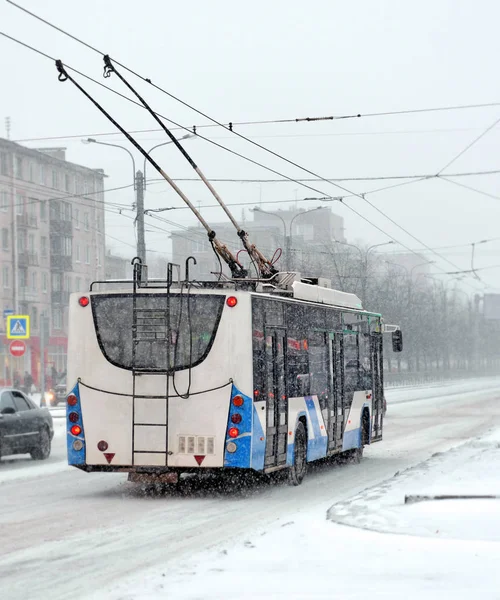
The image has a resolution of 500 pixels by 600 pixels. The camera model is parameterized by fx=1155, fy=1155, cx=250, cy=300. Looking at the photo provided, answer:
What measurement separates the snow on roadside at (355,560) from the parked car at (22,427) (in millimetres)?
8197

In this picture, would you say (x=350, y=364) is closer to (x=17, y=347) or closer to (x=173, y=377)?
(x=173, y=377)

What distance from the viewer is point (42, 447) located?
797 inches

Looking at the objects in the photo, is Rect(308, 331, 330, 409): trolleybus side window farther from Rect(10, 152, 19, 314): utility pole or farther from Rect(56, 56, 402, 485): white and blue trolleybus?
Rect(10, 152, 19, 314): utility pole

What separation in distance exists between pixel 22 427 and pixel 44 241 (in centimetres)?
6773

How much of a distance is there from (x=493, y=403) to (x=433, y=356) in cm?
5707

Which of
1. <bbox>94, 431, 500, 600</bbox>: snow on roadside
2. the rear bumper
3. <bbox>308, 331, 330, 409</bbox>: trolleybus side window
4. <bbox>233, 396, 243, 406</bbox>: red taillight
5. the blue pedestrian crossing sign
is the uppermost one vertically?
the blue pedestrian crossing sign

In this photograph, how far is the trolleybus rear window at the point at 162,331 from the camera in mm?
13688

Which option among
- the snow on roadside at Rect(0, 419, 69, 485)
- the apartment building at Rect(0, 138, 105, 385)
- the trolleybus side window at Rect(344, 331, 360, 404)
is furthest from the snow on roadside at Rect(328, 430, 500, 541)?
the apartment building at Rect(0, 138, 105, 385)

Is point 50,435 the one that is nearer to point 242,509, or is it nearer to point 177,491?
point 177,491

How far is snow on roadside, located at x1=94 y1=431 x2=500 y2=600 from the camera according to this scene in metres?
7.36

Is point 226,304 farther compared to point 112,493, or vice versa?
point 112,493

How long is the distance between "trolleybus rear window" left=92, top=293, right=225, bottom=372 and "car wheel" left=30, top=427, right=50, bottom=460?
22.0 ft

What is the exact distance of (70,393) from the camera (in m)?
14.1

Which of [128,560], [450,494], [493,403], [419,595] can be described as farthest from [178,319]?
[493,403]
